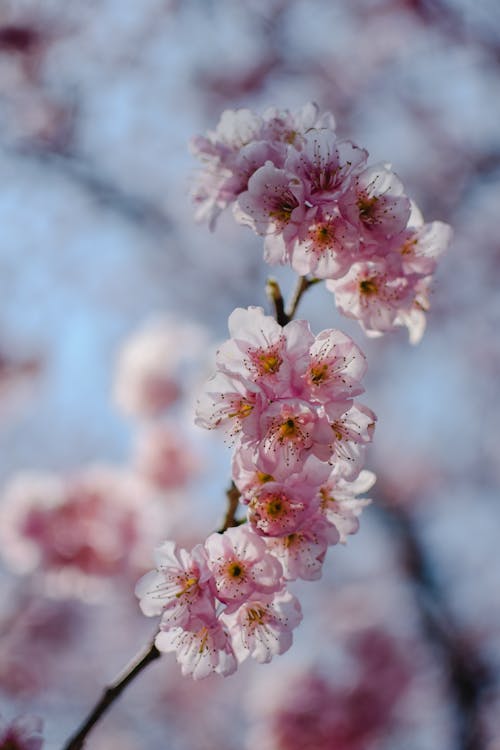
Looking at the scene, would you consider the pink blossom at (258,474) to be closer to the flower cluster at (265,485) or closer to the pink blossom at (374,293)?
the flower cluster at (265,485)

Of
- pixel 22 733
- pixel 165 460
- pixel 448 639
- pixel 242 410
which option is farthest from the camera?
pixel 165 460

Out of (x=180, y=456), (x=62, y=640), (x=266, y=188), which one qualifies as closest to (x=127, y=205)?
(x=180, y=456)

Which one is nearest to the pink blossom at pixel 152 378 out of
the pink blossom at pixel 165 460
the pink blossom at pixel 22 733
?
the pink blossom at pixel 165 460

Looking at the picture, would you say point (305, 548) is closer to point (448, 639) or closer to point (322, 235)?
point (322, 235)

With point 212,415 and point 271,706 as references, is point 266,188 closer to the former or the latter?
point 212,415

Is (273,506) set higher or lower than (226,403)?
lower

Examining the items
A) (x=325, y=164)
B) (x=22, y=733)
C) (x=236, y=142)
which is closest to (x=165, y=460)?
(x=22, y=733)

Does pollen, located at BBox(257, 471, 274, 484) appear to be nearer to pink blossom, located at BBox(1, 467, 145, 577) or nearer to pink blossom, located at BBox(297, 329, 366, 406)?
pink blossom, located at BBox(297, 329, 366, 406)
